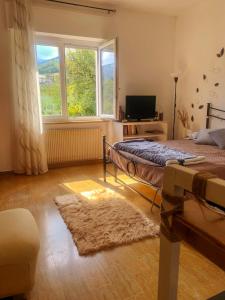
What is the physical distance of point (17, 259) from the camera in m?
1.35

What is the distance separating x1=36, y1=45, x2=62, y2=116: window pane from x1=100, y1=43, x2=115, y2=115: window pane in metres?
0.84

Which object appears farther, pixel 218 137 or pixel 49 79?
pixel 49 79

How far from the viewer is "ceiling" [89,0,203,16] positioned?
13.2ft

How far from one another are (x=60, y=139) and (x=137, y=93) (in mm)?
1783

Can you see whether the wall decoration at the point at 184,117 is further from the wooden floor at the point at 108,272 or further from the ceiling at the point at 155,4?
the wooden floor at the point at 108,272

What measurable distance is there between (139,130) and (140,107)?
1.56 ft

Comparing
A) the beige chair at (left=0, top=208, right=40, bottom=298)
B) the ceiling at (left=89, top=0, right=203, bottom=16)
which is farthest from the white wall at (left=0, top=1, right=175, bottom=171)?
the beige chair at (left=0, top=208, right=40, bottom=298)

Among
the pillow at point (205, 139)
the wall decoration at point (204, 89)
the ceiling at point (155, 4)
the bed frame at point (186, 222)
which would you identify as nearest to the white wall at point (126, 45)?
the ceiling at point (155, 4)

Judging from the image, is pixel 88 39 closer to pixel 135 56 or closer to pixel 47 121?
pixel 135 56

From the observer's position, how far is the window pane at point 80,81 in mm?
4434

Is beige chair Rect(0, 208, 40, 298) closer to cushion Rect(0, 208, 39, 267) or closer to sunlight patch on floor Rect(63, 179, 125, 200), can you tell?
cushion Rect(0, 208, 39, 267)

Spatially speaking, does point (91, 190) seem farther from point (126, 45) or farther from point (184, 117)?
point (126, 45)

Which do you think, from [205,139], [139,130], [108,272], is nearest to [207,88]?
[205,139]

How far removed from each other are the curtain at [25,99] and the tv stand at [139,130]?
4.53 feet
